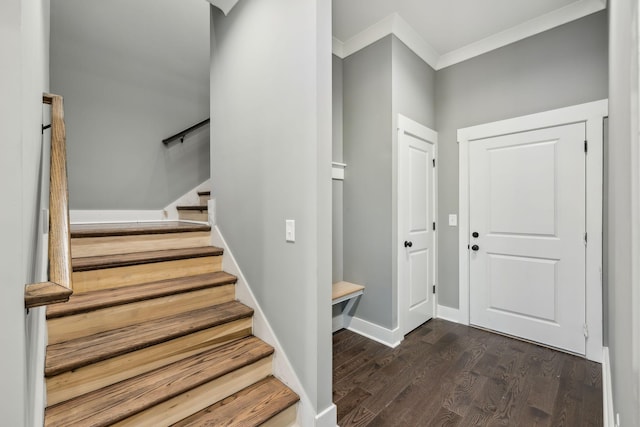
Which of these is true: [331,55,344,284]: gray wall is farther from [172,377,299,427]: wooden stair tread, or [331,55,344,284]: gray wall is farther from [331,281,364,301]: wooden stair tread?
[172,377,299,427]: wooden stair tread

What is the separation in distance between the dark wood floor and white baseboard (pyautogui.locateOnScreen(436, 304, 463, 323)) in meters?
0.36

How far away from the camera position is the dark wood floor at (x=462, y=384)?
1.68 meters

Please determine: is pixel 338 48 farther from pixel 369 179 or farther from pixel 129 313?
pixel 129 313

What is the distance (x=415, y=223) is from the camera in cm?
287

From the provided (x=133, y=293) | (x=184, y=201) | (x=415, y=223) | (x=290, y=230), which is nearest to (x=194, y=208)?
(x=184, y=201)

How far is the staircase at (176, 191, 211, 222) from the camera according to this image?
299cm

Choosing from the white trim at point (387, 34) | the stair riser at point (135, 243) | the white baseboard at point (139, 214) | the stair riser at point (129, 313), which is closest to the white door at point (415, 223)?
the white trim at point (387, 34)

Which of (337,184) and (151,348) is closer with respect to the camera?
(151,348)

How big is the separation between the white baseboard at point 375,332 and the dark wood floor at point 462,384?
0.07 meters

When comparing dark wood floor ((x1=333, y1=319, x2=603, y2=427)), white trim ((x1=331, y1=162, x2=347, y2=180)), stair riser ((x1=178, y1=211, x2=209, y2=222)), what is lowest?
dark wood floor ((x1=333, y1=319, x2=603, y2=427))

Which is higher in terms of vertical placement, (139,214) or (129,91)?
(129,91)

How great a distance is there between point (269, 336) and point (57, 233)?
1247mm

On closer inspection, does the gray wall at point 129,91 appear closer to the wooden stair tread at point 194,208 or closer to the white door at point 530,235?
the wooden stair tread at point 194,208

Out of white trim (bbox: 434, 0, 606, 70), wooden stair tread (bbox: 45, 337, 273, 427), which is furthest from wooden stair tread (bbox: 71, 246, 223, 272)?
white trim (bbox: 434, 0, 606, 70)
